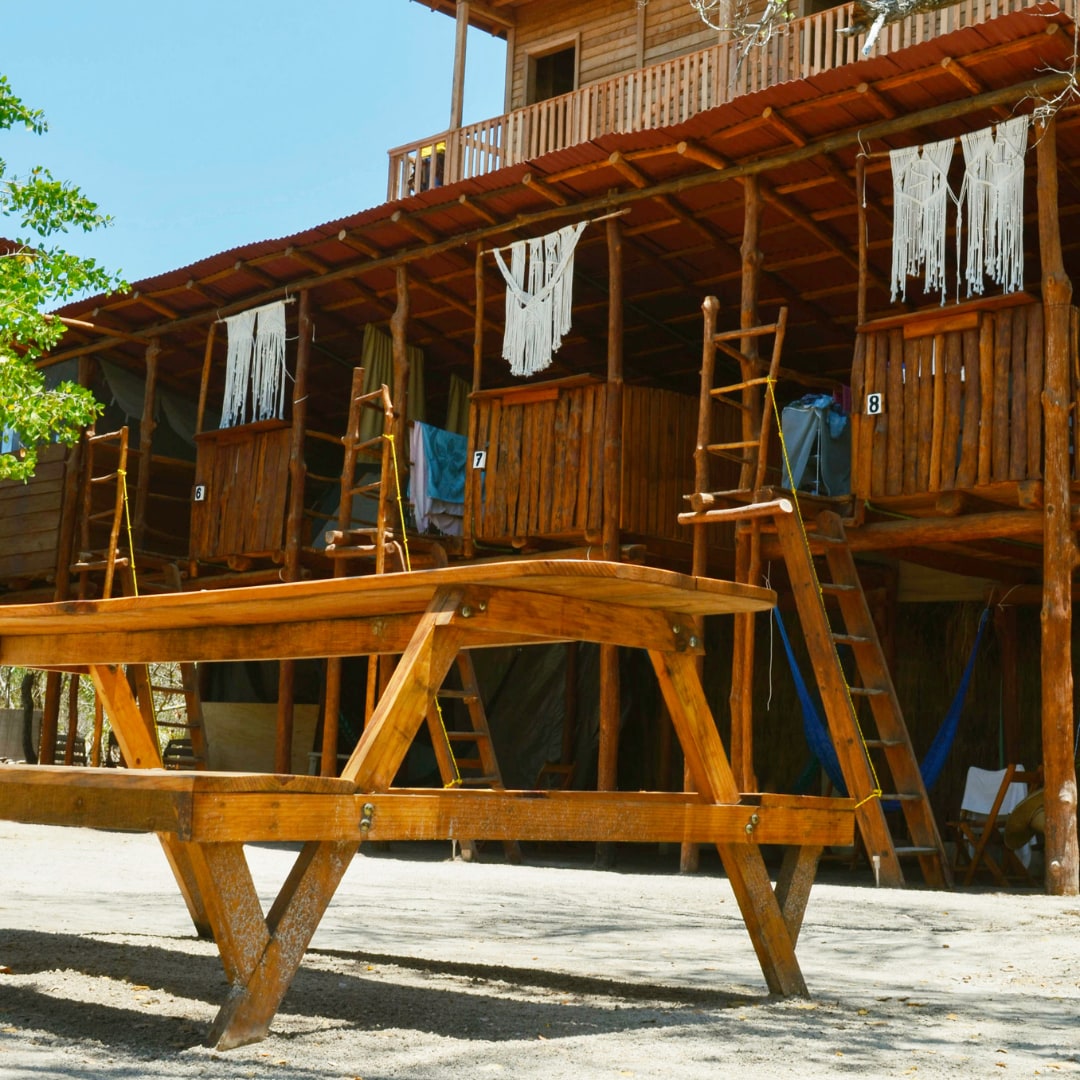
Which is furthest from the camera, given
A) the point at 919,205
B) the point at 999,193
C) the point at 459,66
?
the point at 459,66

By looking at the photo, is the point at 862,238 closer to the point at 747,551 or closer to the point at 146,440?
the point at 747,551

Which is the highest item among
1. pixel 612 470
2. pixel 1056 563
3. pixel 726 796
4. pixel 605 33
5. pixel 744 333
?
pixel 605 33

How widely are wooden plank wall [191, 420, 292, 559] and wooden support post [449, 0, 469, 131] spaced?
4.91 m

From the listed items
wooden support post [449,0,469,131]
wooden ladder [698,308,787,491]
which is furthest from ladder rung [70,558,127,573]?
wooden support post [449,0,469,131]

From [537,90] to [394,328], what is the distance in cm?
618

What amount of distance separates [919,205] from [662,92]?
221 inches

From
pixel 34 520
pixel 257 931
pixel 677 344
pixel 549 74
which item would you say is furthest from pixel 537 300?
pixel 257 931

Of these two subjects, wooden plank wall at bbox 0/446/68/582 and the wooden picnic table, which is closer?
the wooden picnic table

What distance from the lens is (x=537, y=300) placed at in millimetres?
12195

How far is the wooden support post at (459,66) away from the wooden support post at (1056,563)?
912cm

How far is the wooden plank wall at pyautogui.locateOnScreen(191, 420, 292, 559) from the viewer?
14.2 m

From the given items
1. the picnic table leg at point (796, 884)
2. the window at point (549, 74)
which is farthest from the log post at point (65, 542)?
the picnic table leg at point (796, 884)

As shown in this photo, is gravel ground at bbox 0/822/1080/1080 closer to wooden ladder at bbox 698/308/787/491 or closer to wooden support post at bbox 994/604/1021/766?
wooden ladder at bbox 698/308/787/491

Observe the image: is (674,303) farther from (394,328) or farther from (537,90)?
(537,90)
